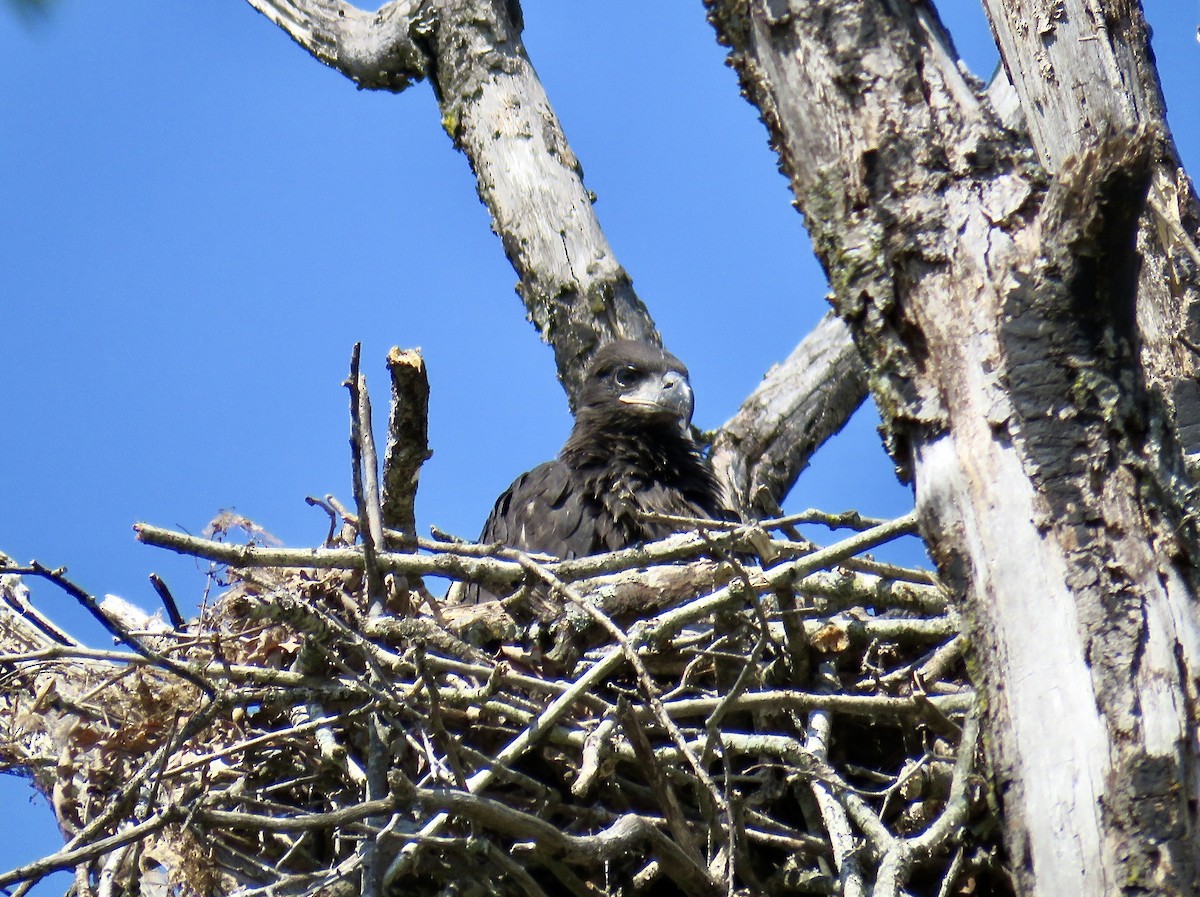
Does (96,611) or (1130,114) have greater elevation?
(1130,114)

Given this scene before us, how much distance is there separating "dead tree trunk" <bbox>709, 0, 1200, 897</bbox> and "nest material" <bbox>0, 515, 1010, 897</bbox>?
51 cm

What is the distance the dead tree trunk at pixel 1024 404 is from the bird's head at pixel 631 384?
308 cm

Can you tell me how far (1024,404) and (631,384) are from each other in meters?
3.57

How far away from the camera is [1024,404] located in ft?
8.27

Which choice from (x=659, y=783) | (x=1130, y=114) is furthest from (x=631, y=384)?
(x=659, y=783)

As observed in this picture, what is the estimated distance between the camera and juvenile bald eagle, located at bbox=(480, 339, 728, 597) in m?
5.55

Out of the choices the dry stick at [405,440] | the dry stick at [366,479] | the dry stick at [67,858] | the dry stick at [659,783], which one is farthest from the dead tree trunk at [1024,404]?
the dry stick at [67,858]

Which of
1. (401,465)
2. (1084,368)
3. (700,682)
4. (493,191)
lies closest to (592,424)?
(493,191)

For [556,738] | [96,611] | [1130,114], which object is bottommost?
[96,611]

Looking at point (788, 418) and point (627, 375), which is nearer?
point (627, 375)

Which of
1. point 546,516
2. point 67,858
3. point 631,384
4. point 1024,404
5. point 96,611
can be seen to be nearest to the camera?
point 1024,404

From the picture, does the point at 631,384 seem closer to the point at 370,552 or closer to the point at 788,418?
the point at 788,418

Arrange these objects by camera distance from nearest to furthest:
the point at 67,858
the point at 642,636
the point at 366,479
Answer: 1. the point at 67,858
2. the point at 642,636
3. the point at 366,479

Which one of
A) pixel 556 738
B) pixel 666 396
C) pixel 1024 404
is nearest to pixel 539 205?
pixel 666 396
